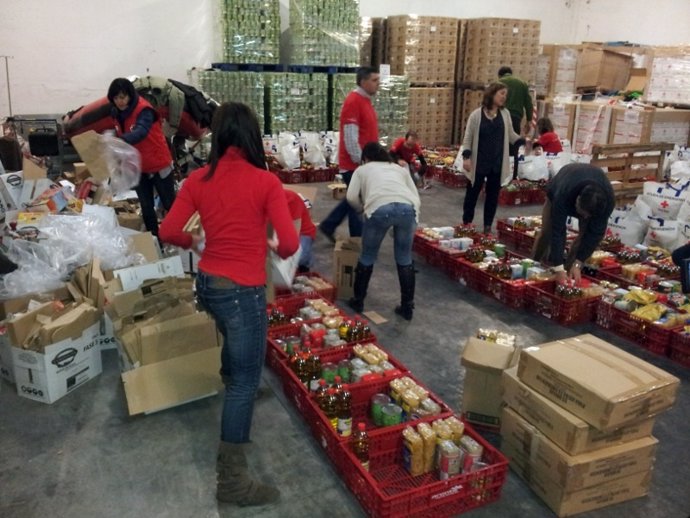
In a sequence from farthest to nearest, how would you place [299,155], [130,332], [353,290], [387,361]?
1. [299,155]
2. [353,290]
3. [387,361]
4. [130,332]

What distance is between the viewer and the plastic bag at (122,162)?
4.65 m

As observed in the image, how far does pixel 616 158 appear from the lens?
24.9 feet

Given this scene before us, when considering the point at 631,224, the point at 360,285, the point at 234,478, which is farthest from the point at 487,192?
the point at 234,478

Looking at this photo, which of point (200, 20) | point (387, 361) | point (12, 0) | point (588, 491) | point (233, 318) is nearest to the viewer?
point (233, 318)

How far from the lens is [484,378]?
295 cm

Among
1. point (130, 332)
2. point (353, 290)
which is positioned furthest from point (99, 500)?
point (353, 290)

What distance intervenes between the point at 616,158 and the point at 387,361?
18.6 ft

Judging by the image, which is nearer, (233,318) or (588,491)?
(233,318)

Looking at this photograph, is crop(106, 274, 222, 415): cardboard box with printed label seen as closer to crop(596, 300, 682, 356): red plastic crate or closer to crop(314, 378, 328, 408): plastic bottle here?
crop(314, 378, 328, 408): plastic bottle

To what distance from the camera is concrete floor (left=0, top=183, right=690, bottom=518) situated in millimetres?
2475

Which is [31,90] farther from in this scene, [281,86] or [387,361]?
[387,361]

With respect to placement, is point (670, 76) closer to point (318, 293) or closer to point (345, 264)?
point (345, 264)

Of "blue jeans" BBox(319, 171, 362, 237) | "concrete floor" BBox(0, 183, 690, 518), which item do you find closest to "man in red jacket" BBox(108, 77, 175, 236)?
"blue jeans" BBox(319, 171, 362, 237)

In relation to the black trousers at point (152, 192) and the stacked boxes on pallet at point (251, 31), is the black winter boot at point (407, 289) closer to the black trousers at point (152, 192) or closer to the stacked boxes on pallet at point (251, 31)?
the black trousers at point (152, 192)
